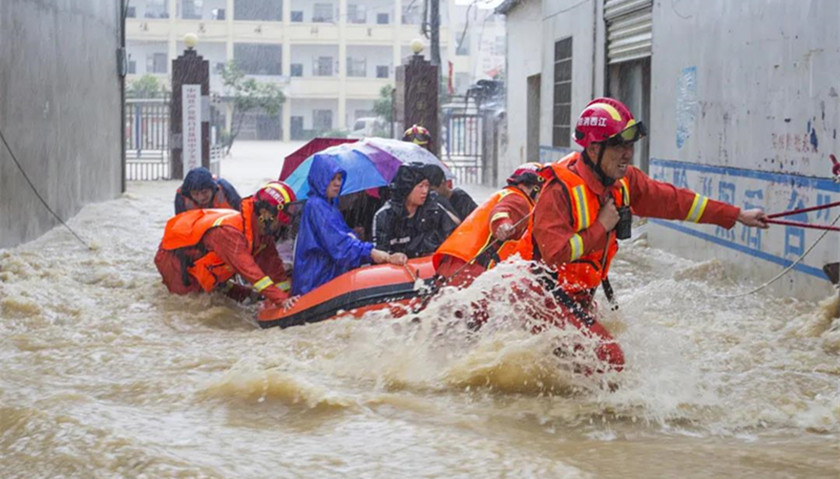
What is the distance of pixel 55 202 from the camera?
1434cm

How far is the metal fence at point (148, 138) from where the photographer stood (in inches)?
1010

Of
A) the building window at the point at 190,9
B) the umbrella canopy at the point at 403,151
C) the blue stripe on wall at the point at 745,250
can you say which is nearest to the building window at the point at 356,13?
the building window at the point at 190,9

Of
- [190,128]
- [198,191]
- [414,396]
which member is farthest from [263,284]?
[190,128]

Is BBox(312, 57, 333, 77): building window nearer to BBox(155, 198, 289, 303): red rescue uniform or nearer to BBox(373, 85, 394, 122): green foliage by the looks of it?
BBox(373, 85, 394, 122): green foliage

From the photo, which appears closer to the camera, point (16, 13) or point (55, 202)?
point (16, 13)

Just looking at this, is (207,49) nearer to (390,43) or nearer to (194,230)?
(390,43)

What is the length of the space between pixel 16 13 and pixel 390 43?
47687mm

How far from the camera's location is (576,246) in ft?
18.4

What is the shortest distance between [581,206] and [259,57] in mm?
54494

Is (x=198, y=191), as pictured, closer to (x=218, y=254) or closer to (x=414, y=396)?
(x=218, y=254)

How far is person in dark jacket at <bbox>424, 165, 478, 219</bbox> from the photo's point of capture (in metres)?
8.80

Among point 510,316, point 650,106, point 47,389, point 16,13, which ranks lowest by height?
point 47,389

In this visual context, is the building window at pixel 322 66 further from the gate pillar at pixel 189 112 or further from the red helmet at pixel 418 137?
the red helmet at pixel 418 137

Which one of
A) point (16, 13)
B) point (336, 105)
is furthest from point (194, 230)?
point (336, 105)
